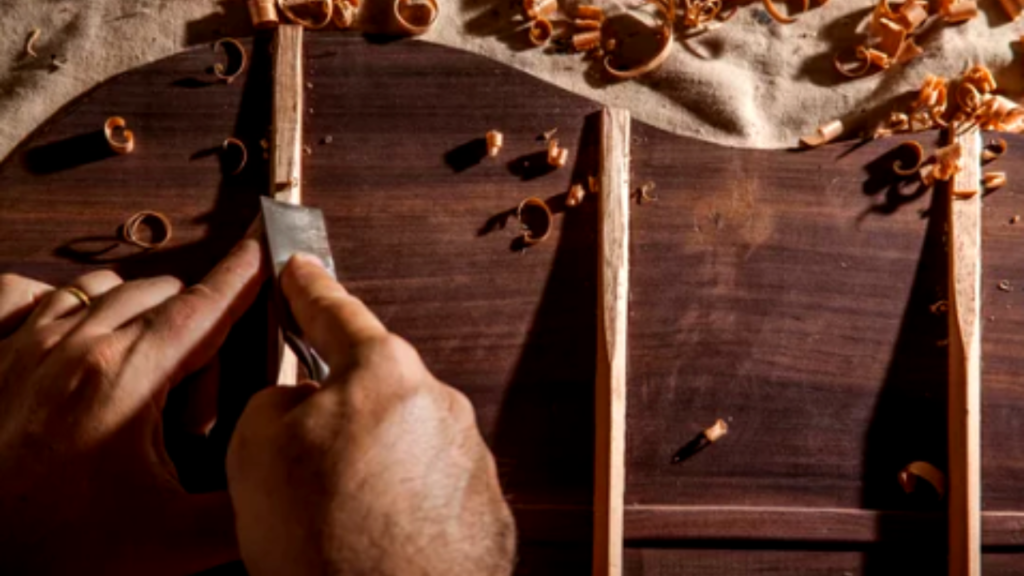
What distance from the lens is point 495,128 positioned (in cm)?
132

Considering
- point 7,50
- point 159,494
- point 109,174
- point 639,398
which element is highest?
point 7,50

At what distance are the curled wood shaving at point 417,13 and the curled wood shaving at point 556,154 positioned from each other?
0.23 metres

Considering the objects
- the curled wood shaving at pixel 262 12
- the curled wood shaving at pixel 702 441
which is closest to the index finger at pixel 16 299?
the curled wood shaving at pixel 262 12

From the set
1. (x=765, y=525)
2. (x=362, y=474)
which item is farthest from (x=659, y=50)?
(x=362, y=474)

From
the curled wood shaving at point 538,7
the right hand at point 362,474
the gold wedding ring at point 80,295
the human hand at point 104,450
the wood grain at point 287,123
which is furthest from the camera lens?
the curled wood shaving at point 538,7

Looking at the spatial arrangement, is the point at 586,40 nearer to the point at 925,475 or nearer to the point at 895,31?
the point at 895,31

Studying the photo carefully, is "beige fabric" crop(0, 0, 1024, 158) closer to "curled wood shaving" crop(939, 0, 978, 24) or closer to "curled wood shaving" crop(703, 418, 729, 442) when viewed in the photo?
"curled wood shaving" crop(939, 0, 978, 24)

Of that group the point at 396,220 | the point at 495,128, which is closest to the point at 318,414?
the point at 396,220

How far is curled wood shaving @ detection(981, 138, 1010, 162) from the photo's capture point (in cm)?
137

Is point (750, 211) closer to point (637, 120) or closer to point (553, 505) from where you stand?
point (637, 120)

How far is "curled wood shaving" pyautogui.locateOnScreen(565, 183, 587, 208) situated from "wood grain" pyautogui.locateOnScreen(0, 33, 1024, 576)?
1cm

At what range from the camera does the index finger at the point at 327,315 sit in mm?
919

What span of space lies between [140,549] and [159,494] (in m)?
0.06

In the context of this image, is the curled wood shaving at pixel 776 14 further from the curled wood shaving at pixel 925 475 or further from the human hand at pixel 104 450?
the human hand at pixel 104 450
